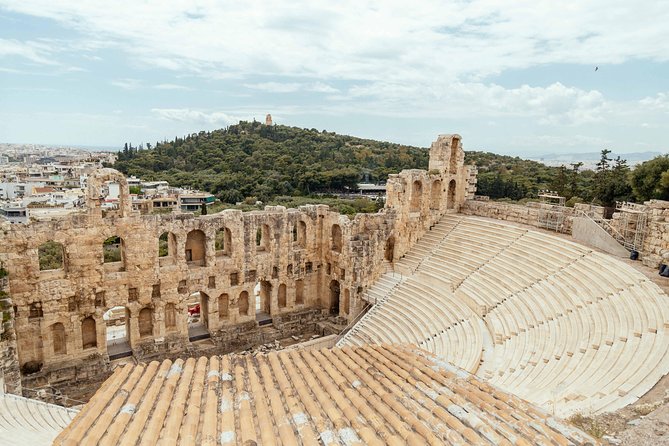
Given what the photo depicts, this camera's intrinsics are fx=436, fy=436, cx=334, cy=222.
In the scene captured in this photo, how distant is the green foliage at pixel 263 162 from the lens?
6556cm

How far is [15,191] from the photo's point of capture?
7869 cm

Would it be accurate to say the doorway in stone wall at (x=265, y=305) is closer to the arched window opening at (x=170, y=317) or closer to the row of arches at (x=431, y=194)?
the arched window opening at (x=170, y=317)

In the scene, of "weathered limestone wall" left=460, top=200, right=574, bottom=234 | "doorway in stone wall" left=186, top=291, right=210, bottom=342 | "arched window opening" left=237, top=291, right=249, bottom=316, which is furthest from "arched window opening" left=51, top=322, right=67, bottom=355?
"weathered limestone wall" left=460, top=200, right=574, bottom=234

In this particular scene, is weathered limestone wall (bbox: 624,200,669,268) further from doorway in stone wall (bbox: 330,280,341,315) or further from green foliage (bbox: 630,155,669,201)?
doorway in stone wall (bbox: 330,280,341,315)

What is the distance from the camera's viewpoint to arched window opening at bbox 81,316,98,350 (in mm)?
19109

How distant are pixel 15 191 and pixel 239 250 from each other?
77.9 m

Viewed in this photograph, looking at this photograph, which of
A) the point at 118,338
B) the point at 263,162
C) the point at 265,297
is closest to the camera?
the point at 118,338

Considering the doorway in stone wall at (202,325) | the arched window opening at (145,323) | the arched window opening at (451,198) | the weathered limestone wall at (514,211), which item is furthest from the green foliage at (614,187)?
the arched window opening at (145,323)

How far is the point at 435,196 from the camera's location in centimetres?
2703

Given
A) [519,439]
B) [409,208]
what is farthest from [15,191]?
[519,439]

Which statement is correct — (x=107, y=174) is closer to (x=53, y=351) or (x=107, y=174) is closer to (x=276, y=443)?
(x=53, y=351)

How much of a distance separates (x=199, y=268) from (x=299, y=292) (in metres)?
6.31

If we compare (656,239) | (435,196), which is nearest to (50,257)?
(435,196)

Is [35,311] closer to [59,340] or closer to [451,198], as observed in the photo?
[59,340]
